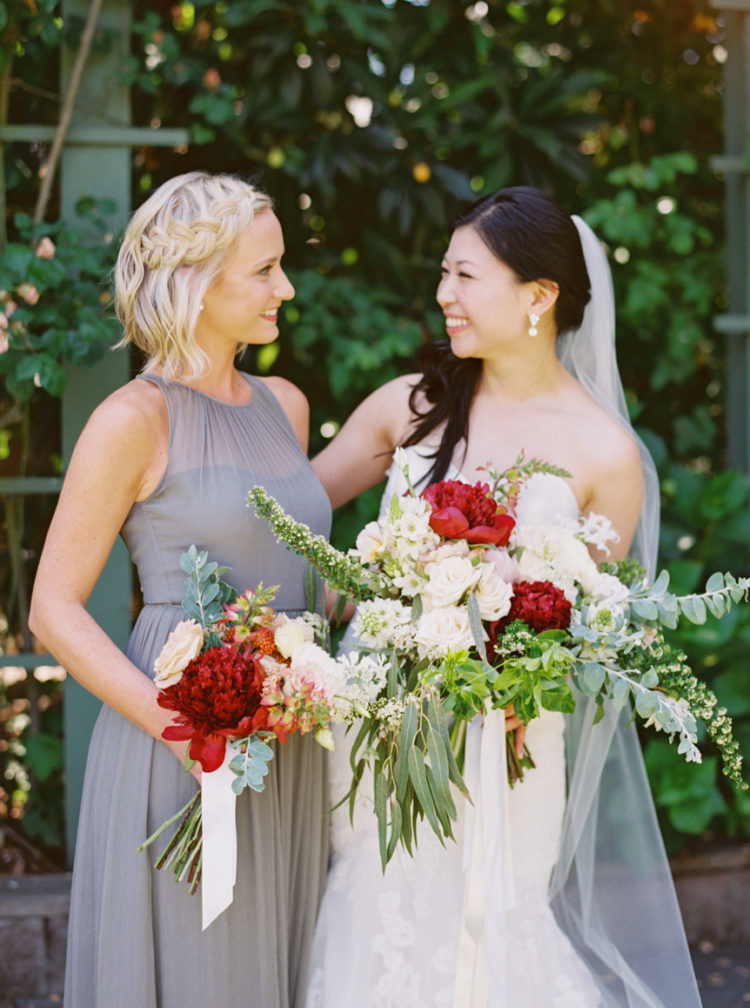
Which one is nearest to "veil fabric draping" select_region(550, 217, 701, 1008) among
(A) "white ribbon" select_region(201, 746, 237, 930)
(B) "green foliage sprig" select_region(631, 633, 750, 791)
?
(B) "green foliage sprig" select_region(631, 633, 750, 791)

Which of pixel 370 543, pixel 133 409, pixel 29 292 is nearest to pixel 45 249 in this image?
pixel 29 292

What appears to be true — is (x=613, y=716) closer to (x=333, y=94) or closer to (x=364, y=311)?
(x=364, y=311)

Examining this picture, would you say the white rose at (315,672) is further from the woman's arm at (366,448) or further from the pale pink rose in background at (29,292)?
the pale pink rose in background at (29,292)

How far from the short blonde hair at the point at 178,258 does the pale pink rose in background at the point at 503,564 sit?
724 millimetres

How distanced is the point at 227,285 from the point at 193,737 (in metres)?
0.95

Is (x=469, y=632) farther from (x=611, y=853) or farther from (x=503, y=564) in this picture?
(x=611, y=853)

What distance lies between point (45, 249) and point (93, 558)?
1.13 meters

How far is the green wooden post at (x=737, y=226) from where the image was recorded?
361 centimetres

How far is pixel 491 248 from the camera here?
270 centimetres

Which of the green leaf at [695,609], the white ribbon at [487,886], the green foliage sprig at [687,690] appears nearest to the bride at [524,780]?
the white ribbon at [487,886]

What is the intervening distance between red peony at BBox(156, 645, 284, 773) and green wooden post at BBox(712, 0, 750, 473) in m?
2.37

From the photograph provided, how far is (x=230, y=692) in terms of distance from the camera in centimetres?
182

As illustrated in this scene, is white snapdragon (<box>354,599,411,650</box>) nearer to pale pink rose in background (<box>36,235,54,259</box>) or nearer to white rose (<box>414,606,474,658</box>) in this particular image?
white rose (<box>414,606,474,658</box>)

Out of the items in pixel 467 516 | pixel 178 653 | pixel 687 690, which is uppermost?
pixel 467 516
